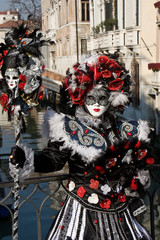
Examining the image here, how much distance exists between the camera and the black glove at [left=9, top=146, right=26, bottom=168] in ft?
6.93

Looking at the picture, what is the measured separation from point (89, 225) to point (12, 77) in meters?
1.04

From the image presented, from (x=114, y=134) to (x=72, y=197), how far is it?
1.64ft

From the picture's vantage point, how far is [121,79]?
2.47 meters

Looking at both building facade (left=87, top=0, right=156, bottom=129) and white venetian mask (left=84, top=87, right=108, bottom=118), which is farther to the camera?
building facade (left=87, top=0, right=156, bottom=129)

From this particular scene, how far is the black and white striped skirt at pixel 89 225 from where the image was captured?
7.39 ft

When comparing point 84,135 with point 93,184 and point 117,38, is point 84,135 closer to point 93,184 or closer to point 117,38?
point 93,184

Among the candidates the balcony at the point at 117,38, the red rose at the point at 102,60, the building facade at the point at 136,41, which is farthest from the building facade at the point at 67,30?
the red rose at the point at 102,60

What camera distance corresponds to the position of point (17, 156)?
2125 millimetres

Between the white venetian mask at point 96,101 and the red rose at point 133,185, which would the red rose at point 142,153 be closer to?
the red rose at point 133,185

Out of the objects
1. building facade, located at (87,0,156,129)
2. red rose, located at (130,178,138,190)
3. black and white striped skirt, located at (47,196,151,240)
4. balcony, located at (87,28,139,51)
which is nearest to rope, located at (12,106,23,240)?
black and white striped skirt, located at (47,196,151,240)

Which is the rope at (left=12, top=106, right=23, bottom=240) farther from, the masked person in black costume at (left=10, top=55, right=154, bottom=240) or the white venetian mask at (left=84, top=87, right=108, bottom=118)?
the white venetian mask at (left=84, top=87, right=108, bottom=118)

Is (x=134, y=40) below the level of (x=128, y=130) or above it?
above

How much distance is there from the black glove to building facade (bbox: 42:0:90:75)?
1991 cm

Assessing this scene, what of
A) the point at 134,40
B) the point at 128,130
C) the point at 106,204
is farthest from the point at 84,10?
the point at 106,204
